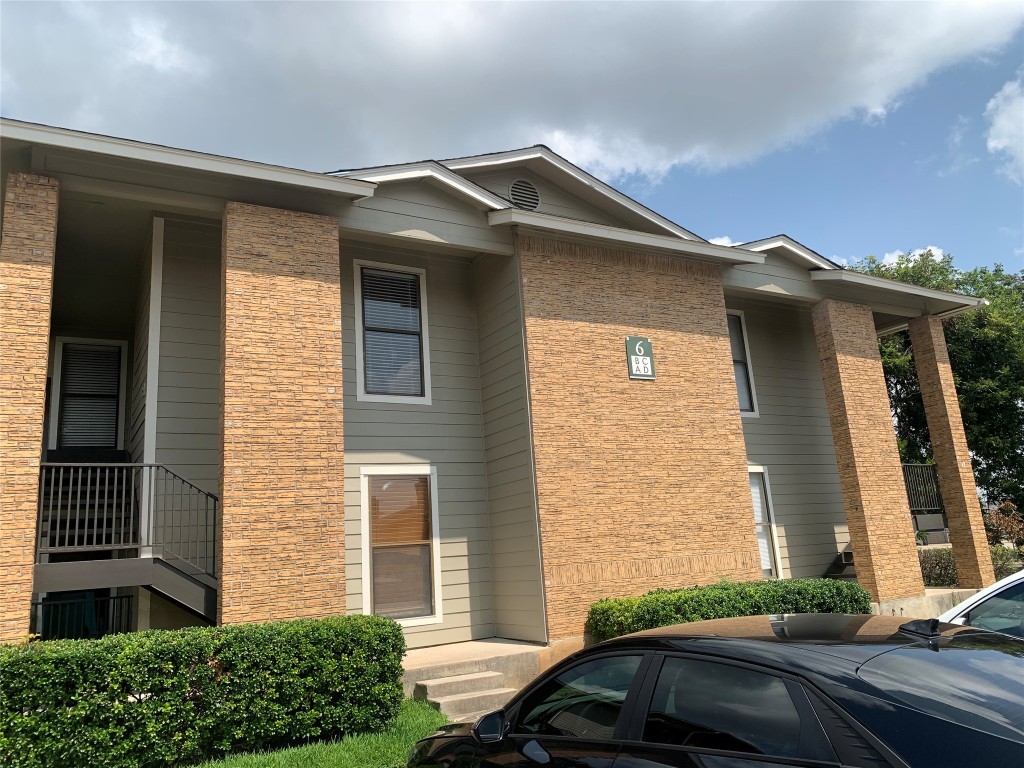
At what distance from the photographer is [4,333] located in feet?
27.3

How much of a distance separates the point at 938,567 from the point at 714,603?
11.4 meters

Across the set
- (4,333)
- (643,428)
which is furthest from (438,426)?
(4,333)

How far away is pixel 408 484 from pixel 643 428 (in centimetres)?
392

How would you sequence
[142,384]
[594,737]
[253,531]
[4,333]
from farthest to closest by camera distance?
[142,384], [253,531], [4,333], [594,737]

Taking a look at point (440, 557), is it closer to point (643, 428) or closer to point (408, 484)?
point (408, 484)

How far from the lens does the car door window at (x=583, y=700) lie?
11.6ft

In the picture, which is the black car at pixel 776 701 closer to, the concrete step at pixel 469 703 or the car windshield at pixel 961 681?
the car windshield at pixel 961 681

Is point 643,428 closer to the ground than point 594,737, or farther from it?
farther from it

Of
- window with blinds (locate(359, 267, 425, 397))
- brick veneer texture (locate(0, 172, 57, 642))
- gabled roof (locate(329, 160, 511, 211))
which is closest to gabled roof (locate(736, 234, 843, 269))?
gabled roof (locate(329, 160, 511, 211))

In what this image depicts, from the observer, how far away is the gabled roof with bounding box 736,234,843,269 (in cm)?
1462

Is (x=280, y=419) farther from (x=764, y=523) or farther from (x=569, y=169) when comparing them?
(x=764, y=523)

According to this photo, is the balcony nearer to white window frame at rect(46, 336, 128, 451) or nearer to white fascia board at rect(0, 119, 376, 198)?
white window frame at rect(46, 336, 128, 451)

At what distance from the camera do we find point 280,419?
30.9 feet

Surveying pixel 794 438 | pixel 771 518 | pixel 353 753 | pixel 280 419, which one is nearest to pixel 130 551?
pixel 280 419
